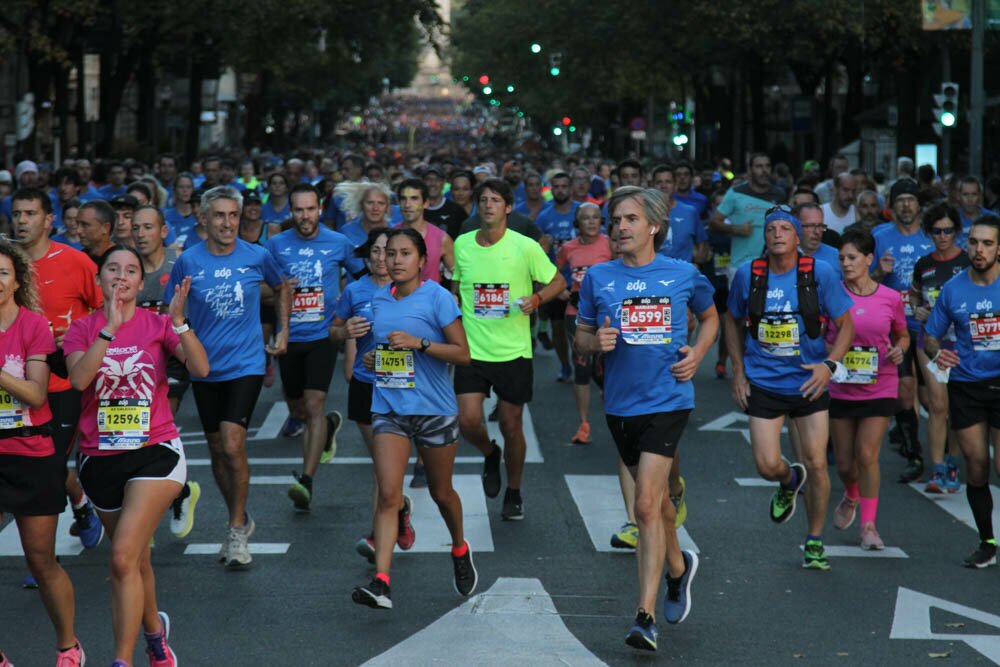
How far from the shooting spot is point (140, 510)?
677 centimetres

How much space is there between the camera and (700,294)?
7.95 metres

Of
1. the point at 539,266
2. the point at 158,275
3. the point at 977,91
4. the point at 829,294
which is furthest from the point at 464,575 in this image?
the point at 977,91

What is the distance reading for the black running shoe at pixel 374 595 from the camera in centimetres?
781

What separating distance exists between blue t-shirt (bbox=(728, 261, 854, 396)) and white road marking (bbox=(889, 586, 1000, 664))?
1.17m

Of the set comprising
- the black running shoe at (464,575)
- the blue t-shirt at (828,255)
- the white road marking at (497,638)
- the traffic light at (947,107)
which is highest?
the traffic light at (947,107)

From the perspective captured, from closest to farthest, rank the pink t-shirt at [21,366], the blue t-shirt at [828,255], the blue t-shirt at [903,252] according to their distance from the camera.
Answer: the pink t-shirt at [21,366]
the blue t-shirt at [828,255]
the blue t-shirt at [903,252]

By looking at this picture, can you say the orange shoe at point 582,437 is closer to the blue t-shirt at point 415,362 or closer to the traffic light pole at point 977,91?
the blue t-shirt at point 415,362

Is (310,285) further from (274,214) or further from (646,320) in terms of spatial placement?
(274,214)

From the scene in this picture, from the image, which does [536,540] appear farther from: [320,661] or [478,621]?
[320,661]

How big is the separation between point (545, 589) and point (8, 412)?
115 inches

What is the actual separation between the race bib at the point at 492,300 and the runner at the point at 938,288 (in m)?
2.78

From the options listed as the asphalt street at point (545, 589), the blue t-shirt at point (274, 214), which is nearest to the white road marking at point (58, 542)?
the asphalt street at point (545, 589)

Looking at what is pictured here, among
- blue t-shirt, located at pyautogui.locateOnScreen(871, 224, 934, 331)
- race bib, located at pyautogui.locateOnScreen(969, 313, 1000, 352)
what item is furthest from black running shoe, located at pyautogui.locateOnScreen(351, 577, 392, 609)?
blue t-shirt, located at pyautogui.locateOnScreen(871, 224, 934, 331)

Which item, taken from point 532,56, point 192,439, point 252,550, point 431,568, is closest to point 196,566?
point 252,550
